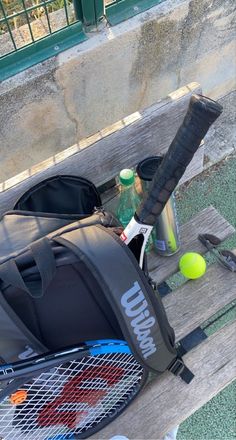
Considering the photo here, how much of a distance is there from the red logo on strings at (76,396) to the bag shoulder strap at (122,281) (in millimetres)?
110

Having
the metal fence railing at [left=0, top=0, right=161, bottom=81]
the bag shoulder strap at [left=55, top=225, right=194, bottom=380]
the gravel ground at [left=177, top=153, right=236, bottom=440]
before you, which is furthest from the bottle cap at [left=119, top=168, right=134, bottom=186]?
the gravel ground at [left=177, top=153, right=236, bottom=440]

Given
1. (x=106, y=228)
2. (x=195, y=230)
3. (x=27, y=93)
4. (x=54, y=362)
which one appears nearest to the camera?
(x=54, y=362)

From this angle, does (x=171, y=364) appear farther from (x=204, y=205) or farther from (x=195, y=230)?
(x=204, y=205)

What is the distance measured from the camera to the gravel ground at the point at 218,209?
168 centimetres

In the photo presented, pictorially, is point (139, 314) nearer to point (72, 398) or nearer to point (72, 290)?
point (72, 290)

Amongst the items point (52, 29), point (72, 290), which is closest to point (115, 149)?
point (72, 290)

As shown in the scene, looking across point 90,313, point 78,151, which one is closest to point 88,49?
point 78,151

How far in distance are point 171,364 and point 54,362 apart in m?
0.44

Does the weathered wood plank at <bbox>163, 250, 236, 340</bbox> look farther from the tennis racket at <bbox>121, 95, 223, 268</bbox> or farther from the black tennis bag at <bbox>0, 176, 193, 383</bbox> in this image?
the tennis racket at <bbox>121, 95, 223, 268</bbox>

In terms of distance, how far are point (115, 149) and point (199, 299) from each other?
50 cm

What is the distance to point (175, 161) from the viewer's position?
1.04 m

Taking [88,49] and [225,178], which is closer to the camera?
[88,49]

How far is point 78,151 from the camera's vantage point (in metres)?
1.38

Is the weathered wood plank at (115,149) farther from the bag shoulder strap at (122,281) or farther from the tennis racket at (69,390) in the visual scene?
the tennis racket at (69,390)
